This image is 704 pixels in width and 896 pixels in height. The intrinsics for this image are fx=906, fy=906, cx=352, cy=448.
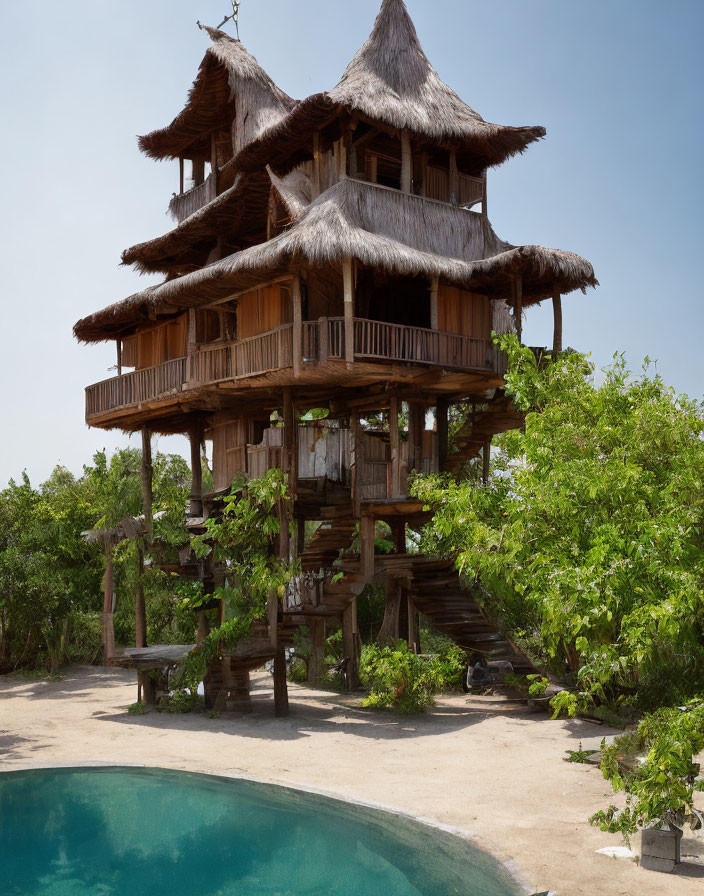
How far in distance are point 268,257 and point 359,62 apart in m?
6.81

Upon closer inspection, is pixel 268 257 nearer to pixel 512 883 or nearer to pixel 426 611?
pixel 426 611

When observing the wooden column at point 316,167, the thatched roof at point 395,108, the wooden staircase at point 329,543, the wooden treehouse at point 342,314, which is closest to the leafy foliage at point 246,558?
the wooden treehouse at point 342,314

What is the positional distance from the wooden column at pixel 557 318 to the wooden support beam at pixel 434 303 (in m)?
2.50

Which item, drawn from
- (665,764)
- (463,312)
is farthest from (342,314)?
(665,764)

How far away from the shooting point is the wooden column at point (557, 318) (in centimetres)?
1905

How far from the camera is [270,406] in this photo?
2122 cm

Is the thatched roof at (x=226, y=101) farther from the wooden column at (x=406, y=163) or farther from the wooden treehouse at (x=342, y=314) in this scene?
the wooden column at (x=406, y=163)

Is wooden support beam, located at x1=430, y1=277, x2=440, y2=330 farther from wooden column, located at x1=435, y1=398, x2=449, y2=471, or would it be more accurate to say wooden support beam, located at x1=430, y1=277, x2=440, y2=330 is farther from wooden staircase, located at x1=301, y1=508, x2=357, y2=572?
wooden staircase, located at x1=301, y1=508, x2=357, y2=572

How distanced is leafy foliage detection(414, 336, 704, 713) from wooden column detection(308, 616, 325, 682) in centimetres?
965

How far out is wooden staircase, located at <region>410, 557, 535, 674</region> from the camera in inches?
731

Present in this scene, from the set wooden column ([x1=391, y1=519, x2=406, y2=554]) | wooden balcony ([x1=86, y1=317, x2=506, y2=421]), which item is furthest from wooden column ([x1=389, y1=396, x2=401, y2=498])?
wooden column ([x1=391, y1=519, x2=406, y2=554])

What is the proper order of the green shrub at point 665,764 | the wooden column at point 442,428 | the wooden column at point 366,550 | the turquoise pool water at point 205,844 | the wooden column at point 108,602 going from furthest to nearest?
the wooden column at point 108,602 → the wooden column at point 442,428 → the wooden column at point 366,550 → the turquoise pool water at point 205,844 → the green shrub at point 665,764

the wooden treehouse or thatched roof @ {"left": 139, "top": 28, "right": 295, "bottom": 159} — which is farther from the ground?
thatched roof @ {"left": 139, "top": 28, "right": 295, "bottom": 159}

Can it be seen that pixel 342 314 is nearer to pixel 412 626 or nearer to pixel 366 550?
pixel 366 550
